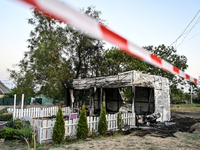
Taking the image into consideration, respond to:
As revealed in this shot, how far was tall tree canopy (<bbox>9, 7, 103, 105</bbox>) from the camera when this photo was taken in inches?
571

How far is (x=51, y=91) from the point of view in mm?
14891

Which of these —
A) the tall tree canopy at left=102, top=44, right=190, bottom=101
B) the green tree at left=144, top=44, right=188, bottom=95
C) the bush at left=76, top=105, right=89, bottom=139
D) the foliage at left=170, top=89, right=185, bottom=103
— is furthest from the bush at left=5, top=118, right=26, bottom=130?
the foliage at left=170, top=89, right=185, bottom=103

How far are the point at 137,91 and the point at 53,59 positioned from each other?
910 cm

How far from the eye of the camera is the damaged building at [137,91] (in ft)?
37.9

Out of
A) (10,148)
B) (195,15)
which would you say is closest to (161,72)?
(195,15)

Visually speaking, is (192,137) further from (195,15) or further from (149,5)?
(149,5)

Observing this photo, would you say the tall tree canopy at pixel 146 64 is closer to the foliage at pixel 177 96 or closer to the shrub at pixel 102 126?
the foliage at pixel 177 96

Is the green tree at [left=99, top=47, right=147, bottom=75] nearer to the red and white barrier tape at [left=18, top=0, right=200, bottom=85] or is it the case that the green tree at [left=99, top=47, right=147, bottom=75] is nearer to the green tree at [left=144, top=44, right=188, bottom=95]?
the green tree at [left=144, top=44, right=188, bottom=95]

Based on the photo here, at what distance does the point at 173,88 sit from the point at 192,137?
18635 mm

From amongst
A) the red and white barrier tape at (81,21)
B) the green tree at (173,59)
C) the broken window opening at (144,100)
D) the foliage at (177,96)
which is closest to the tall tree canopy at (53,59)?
the broken window opening at (144,100)

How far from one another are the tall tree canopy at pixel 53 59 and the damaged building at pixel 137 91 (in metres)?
1.77

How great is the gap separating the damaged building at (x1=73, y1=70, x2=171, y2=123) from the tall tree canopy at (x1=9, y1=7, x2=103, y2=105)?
177cm

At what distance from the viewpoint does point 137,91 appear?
53.1ft

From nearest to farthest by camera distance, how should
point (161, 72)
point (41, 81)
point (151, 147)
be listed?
point (151, 147), point (41, 81), point (161, 72)
